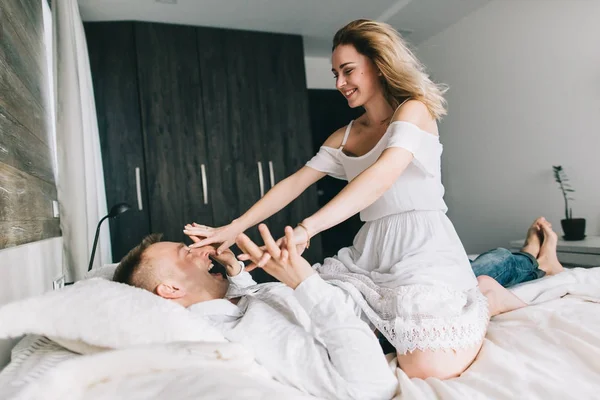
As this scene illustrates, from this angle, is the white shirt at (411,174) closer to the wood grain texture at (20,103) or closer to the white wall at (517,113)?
the wood grain texture at (20,103)

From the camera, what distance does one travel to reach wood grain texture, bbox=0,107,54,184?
1.41 metres

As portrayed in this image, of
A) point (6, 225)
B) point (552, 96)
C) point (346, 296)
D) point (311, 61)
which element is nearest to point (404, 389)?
point (346, 296)

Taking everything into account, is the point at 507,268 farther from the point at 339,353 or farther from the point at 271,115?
the point at 271,115

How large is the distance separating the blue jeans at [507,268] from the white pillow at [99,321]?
1.20 meters

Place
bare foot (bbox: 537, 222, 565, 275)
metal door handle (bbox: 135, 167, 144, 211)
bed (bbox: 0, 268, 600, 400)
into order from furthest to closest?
metal door handle (bbox: 135, 167, 144, 211) < bare foot (bbox: 537, 222, 565, 275) < bed (bbox: 0, 268, 600, 400)

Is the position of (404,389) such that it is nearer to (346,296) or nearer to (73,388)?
(346,296)

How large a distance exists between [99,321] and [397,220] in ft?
2.84

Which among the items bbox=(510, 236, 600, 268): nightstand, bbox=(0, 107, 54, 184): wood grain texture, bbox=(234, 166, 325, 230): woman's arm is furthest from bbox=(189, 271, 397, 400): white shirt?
bbox=(510, 236, 600, 268): nightstand

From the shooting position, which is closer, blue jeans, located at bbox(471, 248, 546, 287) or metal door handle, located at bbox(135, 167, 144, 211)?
blue jeans, located at bbox(471, 248, 546, 287)

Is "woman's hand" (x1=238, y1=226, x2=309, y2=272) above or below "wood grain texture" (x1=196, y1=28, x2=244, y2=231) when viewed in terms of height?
below

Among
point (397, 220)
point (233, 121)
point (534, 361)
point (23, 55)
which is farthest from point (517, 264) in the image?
point (233, 121)

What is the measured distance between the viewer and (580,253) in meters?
2.54

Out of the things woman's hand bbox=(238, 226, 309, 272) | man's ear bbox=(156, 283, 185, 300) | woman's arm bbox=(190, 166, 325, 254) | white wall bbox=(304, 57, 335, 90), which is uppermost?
white wall bbox=(304, 57, 335, 90)

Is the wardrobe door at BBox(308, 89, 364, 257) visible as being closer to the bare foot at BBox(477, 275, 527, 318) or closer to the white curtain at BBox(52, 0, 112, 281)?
the white curtain at BBox(52, 0, 112, 281)
